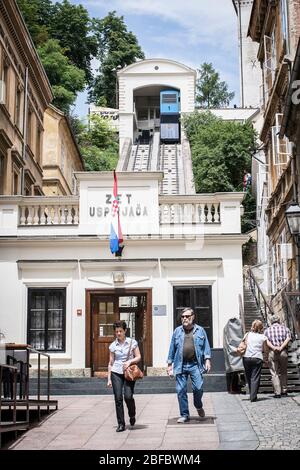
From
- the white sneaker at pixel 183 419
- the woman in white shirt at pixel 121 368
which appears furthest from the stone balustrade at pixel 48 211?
the white sneaker at pixel 183 419

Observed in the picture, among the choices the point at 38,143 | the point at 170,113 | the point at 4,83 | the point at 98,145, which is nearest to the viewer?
the point at 4,83

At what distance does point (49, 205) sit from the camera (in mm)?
18594

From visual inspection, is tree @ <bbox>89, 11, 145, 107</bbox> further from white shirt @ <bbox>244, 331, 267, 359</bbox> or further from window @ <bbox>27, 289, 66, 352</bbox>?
window @ <bbox>27, 289, 66, 352</bbox>

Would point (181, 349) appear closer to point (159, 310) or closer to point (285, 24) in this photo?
point (159, 310)

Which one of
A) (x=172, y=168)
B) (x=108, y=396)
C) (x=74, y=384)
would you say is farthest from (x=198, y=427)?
(x=172, y=168)

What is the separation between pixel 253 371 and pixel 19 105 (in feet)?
50.5

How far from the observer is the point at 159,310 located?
17984 mm

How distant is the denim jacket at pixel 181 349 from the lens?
10.0 m

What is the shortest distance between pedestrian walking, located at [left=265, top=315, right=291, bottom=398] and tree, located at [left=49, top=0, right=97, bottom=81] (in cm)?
614

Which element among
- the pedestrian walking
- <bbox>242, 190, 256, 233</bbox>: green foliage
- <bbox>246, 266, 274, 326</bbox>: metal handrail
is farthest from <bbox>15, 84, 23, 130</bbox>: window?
<bbox>242, 190, 256, 233</bbox>: green foliage

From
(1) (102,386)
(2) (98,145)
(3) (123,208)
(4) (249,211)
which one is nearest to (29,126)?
(3) (123,208)

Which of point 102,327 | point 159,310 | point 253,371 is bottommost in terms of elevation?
point 253,371
